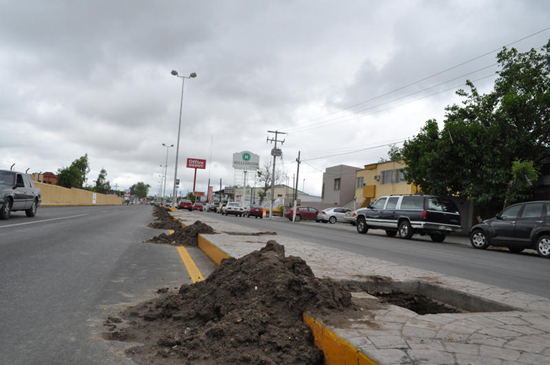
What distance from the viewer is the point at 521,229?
508 inches

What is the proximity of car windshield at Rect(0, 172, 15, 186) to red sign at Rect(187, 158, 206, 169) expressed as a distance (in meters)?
59.2

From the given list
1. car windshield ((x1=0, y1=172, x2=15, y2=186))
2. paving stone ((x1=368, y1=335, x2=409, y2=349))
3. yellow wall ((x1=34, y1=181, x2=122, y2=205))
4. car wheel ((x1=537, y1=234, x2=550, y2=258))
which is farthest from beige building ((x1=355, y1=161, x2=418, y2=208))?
paving stone ((x1=368, y1=335, x2=409, y2=349))

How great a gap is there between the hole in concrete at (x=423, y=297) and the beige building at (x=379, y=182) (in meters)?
33.6

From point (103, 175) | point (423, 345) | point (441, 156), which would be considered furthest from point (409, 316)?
point (103, 175)

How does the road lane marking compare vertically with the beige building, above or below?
below

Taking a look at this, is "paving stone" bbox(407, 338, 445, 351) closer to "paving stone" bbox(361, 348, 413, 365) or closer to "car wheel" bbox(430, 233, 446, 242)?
"paving stone" bbox(361, 348, 413, 365)

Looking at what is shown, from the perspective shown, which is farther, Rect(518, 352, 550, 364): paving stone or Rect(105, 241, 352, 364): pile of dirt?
Rect(105, 241, 352, 364): pile of dirt

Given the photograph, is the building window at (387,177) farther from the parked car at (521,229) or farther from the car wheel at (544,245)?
the car wheel at (544,245)

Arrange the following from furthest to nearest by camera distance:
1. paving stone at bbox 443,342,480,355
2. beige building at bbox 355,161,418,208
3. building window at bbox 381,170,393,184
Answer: building window at bbox 381,170,393,184 → beige building at bbox 355,161,418,208 → paving stone at bbox 443,342,480,355

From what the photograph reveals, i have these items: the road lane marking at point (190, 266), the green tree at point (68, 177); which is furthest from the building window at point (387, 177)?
the green tree at point (68, 177)

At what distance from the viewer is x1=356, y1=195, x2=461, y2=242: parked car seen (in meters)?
16.9

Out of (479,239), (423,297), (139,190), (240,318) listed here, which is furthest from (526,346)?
(139,190)

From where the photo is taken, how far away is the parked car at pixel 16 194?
13828 millimetres

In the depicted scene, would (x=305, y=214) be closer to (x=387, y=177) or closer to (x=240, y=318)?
(x=387, y=177)
